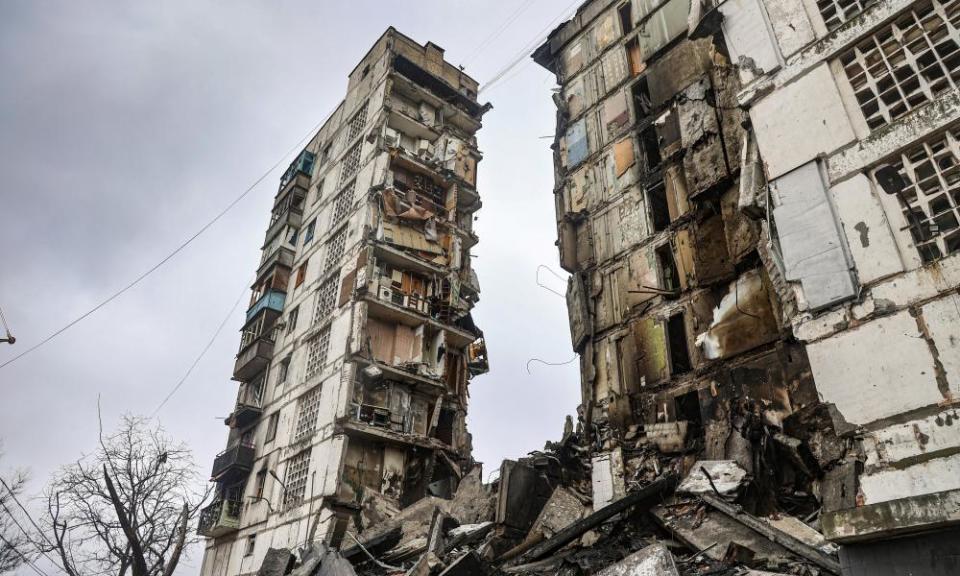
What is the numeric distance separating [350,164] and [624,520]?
25646mm

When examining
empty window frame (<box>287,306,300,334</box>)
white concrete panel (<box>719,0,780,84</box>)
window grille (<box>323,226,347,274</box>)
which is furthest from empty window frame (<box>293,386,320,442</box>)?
white concrete panel (<box>719,0,780,84</box>)

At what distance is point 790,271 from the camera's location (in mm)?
9312

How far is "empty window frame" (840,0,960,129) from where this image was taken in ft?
29.1

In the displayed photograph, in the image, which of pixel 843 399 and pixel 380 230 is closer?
pixel 843 399

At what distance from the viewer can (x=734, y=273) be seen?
56.1 feet

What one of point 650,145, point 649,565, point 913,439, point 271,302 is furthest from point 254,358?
point 913,439

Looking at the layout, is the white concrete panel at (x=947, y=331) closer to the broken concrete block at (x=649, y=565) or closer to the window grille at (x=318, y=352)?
the broken concrete block at (x=649, y=565)

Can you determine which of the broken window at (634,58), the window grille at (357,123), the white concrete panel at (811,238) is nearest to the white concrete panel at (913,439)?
the white concrete panel at (811,238)

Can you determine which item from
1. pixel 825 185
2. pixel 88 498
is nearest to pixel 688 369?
pixel 825 185

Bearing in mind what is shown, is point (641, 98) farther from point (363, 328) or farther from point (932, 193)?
point (932, 193)

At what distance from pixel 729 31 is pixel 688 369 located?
1007 cm

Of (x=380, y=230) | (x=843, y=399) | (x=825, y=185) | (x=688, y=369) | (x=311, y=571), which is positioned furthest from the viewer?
(x=380, y=230)

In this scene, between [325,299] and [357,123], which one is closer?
[325,299]

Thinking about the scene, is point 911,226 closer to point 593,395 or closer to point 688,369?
point 688,369
